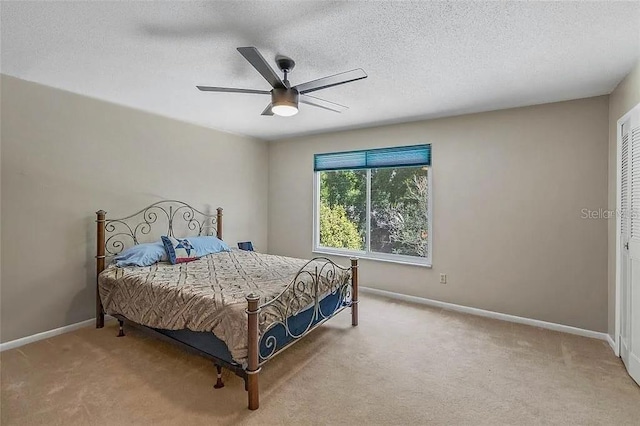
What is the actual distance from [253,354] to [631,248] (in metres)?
3.02

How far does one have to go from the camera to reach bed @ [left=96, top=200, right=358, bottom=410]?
2047 millimetres

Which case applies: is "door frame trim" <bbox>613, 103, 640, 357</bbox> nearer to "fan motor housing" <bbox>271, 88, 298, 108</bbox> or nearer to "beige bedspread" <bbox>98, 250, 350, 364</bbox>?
"beige bedspread" <bbox>98, 250, 350, 364</bbox>

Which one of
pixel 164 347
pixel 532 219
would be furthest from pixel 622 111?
pixel 164 347

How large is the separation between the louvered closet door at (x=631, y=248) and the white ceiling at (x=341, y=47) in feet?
1.91

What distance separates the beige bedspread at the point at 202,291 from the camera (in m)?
2.09

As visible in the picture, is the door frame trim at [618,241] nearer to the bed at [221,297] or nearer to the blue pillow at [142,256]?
the bed at [221,297]

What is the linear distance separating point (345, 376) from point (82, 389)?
1912 millimetres

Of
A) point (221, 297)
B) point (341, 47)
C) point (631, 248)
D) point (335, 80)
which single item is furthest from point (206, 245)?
point (631, 248)

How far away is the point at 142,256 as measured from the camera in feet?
10.7

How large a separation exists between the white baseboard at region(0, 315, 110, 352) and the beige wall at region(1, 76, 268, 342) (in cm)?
5

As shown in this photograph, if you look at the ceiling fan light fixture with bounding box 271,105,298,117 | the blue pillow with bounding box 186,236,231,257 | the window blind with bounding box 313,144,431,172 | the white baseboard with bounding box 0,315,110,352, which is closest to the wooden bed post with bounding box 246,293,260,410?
the ceiling fan light fixture with bounding box 271,105,298,117

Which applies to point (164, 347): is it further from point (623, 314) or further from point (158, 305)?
point (623, 314)

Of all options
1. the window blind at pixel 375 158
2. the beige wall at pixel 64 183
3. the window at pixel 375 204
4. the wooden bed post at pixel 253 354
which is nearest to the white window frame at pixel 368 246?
the window at pixel 375 204

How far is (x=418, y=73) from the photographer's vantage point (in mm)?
2604
